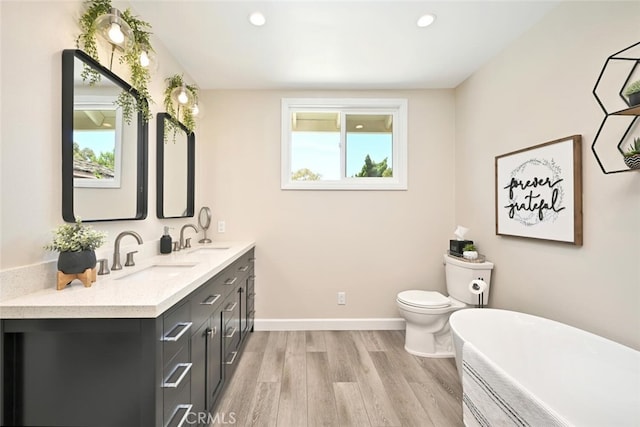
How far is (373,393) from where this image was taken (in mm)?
1953

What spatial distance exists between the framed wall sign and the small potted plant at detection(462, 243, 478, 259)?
0.97 ft

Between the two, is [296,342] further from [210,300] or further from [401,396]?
[210,300]

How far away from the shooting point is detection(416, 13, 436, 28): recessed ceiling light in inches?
74.7

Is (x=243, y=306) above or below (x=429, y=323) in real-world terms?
above

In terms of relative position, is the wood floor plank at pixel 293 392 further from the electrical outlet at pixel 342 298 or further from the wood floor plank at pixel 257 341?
the electrical outlet at pixel 342 298

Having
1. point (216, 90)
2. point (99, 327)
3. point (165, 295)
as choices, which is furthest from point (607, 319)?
point (216, 90)

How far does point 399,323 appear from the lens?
2994mm

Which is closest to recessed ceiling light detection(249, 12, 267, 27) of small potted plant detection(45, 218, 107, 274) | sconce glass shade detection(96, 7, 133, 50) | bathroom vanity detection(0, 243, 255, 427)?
sconce glass shade detection(96, 7, 133, 50)

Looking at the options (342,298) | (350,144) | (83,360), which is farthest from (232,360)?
(350,144)

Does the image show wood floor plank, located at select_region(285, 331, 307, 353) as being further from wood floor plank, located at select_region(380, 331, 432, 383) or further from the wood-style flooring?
wood floor plank, located at select_region(380, 331, 432, 383)

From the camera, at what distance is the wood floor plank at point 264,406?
1.68m

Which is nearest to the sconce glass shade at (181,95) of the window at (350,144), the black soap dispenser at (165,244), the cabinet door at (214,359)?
the window at (350,144)

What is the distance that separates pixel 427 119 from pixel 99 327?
3.15m

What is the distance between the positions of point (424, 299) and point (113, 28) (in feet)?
9.35
